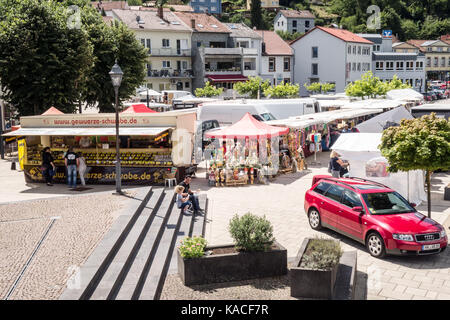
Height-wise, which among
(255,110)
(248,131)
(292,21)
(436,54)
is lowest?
(248,131)

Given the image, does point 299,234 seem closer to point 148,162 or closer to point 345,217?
point 345,217

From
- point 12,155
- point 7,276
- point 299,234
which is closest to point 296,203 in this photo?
point 299,234

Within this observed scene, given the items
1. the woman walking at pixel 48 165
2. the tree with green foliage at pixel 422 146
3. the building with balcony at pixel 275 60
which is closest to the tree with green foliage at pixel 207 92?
the building with balcony at pixel 275 60

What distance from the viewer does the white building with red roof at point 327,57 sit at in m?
72.6

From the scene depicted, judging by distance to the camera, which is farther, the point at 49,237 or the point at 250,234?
the point at 49,237

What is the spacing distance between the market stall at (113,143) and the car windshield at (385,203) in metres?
9.29

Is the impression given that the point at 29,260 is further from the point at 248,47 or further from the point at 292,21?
the point at 292,21

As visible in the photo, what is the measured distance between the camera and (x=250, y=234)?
991 cm

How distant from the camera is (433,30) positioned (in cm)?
12419

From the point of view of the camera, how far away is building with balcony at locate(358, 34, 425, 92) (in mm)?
84688

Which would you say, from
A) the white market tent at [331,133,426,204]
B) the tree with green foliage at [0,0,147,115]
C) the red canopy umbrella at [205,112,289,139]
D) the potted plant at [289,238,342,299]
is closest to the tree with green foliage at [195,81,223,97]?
the tree with green foliage at [0,0,147,115]

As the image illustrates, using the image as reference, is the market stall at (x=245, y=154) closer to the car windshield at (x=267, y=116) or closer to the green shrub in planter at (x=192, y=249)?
the car windshield at (x=267, y=116)

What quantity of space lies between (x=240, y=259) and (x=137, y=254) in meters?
2.38

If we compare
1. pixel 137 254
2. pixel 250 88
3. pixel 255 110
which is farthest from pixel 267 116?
pixel 250 88
